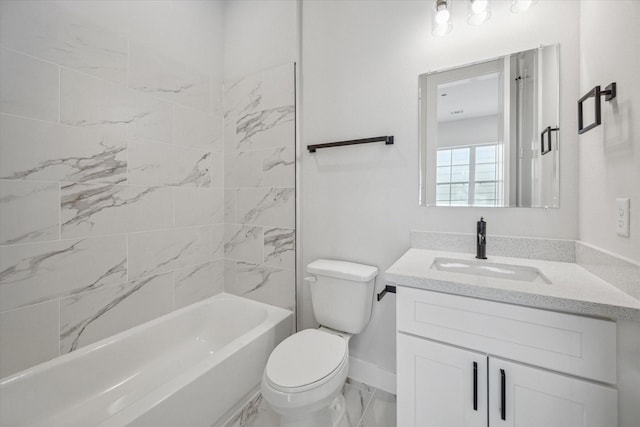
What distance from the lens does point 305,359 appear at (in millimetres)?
1284

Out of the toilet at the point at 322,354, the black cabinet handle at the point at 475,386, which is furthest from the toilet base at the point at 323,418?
the black cabinet handle at the point at 475,386

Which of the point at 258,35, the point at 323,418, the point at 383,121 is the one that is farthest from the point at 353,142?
the point at 323,418

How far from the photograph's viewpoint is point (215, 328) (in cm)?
202

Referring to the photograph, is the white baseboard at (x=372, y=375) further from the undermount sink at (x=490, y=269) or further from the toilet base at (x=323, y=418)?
the undermount sink at (x=490, y=269)

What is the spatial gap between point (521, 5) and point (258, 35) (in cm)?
164

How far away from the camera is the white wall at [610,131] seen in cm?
80

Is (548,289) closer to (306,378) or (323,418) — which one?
(306,378)

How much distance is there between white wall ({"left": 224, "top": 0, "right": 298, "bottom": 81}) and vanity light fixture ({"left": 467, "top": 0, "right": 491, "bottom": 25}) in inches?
42.2

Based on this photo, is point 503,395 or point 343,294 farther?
point 343,294

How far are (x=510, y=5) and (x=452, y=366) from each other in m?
1.64

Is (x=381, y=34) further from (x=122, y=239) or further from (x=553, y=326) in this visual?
(x=122, y=239)

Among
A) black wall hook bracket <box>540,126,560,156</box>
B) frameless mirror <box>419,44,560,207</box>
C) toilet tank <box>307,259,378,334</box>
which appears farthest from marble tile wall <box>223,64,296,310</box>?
black wall hook bracket <box>540,126,560,156</box>

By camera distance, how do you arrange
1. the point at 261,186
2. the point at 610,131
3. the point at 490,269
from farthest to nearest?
the point at 261,186
the point at 490,269
the point at 610,131

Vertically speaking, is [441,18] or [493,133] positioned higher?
[441,18]
